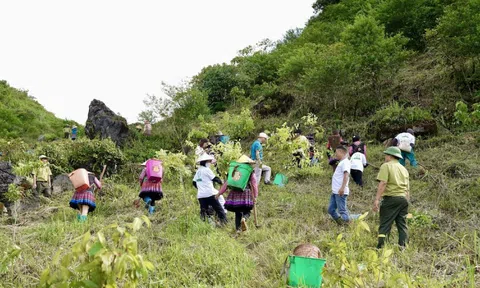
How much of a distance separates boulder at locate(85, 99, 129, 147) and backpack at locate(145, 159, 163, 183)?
9471 millimetres

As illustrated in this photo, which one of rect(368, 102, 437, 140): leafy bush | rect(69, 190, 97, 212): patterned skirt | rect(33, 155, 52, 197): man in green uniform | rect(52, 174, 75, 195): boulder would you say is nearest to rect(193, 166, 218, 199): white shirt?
rect(69, 190, 97, 212): patterned skirt

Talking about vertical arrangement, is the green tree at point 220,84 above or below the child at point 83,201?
above

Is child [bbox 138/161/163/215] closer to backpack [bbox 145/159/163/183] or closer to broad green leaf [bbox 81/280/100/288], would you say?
backpack [bbox 145/159/163/183]

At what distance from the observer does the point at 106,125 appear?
57.2 feet

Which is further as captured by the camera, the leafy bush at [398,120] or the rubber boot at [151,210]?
the leafy bush at [398,120]

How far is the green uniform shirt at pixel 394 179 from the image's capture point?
18.2 feet

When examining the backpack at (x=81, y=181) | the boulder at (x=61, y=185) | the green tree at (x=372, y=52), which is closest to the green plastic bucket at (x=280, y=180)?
the backpack at (x=81, y=181)

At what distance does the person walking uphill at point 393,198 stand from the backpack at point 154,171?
14.4 feet

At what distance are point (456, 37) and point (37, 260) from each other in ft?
43.9

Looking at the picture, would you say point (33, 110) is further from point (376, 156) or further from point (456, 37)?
point (456, 37)

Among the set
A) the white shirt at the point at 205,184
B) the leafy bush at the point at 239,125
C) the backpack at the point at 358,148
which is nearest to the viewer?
the white shirt at the point at 205,184

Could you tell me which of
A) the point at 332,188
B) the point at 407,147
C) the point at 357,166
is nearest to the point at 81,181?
the point at 332,188

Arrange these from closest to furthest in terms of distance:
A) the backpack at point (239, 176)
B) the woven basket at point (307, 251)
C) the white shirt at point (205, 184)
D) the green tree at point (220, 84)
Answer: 1. the woven basket at point (307, 251)
2. the backpack at point (239, 176)
3. the white shirt at point (205, 184)
4. the green tree at point (220, 84)

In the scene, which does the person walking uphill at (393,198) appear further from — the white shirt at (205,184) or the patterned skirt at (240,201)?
Result: the white shirt at (205,184)
